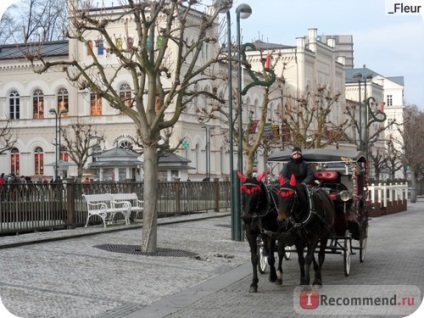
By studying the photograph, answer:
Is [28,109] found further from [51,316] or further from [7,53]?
[51,316]

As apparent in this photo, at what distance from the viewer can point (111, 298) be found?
40.4 ft

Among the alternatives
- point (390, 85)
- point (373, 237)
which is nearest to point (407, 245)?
point (373, 237)

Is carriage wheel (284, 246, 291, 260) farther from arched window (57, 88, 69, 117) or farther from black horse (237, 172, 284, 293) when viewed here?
arched window (57, 88, 69, 117)

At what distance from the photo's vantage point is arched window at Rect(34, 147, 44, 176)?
6538 centimetres

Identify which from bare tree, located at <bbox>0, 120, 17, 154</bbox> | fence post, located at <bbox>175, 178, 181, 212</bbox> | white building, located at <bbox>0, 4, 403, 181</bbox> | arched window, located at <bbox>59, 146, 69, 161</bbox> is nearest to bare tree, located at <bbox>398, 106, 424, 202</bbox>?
white building, located at <bbox>0, 4, 403, 181</bbox>

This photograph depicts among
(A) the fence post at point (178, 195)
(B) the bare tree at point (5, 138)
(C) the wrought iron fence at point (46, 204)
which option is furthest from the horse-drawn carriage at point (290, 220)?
(B) the bare tree at point (5, 138)

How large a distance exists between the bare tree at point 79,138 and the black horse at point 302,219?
45747mm

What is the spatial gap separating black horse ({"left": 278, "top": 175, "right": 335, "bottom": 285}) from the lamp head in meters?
10.2

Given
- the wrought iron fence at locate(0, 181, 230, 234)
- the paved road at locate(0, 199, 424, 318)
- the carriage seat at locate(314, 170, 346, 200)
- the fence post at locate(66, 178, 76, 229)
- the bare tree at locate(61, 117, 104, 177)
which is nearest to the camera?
the paved road at locate(0, 199, 424, 318)

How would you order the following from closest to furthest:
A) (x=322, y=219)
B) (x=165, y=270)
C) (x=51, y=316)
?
(x=51, y=316) < (x=322, y=219) < (x=165, y=270)

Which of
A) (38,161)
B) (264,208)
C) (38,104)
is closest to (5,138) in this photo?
(38,161)

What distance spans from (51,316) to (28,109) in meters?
58.4

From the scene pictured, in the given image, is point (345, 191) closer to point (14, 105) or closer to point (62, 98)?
point (62, 98)

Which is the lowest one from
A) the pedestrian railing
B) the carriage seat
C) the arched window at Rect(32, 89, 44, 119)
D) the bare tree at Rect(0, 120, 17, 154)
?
the pedestrian railing
